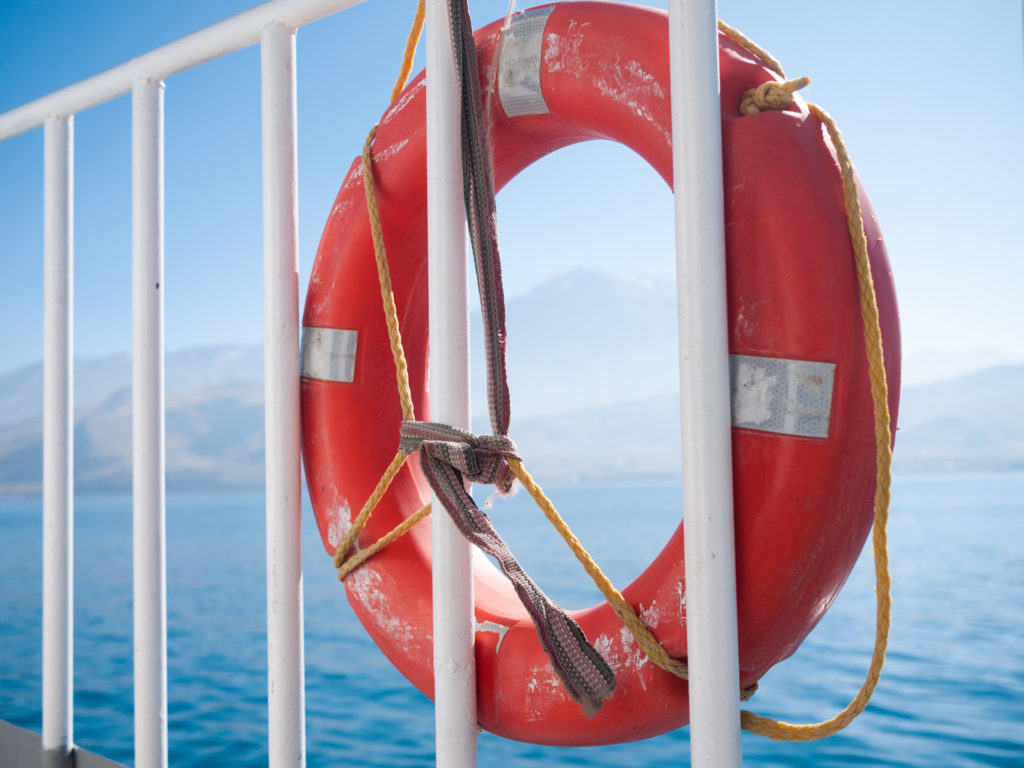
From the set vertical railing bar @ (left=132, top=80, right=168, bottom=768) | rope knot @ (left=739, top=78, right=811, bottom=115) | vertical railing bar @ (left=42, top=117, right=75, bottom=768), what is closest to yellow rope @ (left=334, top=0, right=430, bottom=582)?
vertical railing bar @ (left=132, top=80, right=168, bottom=768)

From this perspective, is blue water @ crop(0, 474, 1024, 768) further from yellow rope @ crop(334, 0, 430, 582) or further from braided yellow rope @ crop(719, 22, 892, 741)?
braided yellow rope @ crop(719, 22, 892, 741)

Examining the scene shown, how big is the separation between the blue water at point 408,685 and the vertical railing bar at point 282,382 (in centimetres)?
254

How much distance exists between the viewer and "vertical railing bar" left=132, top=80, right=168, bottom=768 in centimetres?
136

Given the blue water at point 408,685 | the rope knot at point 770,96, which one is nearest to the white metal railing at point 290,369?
the rope knot at point 770,96

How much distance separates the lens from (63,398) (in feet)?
5.28

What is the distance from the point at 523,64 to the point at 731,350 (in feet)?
1.65

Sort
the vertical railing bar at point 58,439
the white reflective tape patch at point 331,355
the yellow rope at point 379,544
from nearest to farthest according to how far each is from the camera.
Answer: the yellow rope at point 379,544, the white reflective tape patch at point 331,355, the vertical railing bar at point 58,439

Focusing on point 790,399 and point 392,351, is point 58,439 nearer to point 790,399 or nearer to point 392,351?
point 392,351

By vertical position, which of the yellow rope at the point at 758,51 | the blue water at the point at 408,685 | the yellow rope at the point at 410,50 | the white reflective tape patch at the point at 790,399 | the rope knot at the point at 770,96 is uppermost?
the yellow rope at the point at 410,50

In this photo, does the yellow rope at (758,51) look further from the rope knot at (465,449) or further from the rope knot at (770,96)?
the rope knot at (465,449)

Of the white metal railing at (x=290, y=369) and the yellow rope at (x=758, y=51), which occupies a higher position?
the yellow rope at (x=758, y=51)

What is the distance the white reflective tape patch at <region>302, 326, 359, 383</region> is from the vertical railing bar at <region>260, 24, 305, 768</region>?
0.04 metres

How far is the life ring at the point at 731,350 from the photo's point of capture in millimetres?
899

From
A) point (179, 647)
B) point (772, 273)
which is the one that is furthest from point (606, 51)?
point (179, 647)
